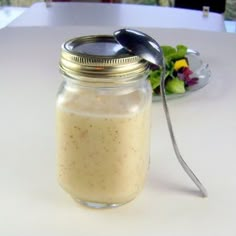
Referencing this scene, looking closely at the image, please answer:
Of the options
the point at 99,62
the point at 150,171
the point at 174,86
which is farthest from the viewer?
the point at 174,86

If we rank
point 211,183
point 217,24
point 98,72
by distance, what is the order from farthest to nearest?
point 217,24
point 211,183
point 98,72

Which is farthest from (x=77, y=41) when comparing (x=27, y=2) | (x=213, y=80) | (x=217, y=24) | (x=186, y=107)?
(x=27, y=2)

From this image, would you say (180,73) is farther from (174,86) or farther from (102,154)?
(102,154)

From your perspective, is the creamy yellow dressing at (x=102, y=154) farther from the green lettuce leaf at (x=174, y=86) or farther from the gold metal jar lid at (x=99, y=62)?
the green lettuce leaf at (x=174, y=86)

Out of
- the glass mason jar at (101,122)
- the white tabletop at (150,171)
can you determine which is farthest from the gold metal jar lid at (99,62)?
the white tabletop at (150,171)

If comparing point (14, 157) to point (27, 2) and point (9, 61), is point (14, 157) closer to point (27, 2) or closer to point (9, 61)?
point (9, 61)

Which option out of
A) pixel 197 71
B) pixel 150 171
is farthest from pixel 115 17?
pixel 150 171

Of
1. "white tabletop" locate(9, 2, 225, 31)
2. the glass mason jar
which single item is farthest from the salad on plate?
"white tabletop" locate(9, 2, 225, 31)
